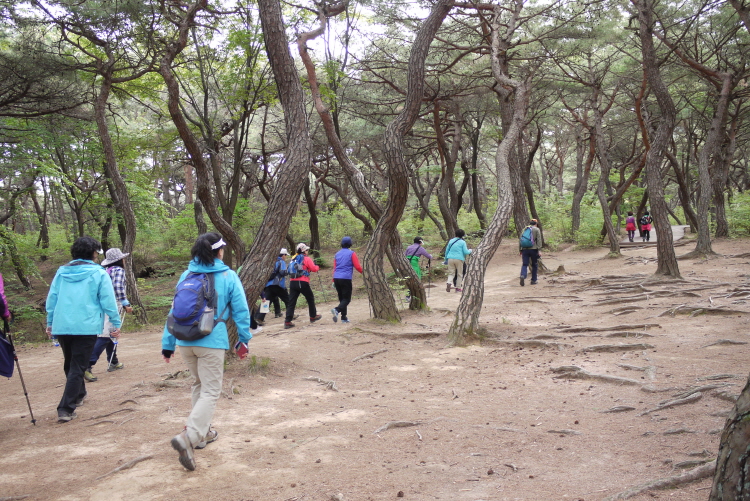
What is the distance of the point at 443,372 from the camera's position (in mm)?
6930

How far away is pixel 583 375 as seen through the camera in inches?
237

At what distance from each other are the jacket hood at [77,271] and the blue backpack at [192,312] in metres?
1.83

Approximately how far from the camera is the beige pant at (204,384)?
403 cm

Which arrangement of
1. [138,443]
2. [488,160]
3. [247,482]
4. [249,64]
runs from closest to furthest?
[247,482]
[138,443]
[249,64]
[488,160]

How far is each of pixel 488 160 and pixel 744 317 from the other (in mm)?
35954

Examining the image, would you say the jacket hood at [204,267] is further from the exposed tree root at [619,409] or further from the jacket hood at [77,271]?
the exposed tree root at [619,409]

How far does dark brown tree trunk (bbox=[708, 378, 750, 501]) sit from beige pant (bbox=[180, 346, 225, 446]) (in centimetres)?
340

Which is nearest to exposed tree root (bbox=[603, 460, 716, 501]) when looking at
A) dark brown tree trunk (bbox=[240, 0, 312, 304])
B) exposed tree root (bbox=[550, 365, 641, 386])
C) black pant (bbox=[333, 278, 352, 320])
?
exposed tree root (bbox=[550, 365, 641, 386])

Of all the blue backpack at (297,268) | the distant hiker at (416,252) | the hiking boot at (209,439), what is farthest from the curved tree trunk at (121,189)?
the hiking boot at (209,439)

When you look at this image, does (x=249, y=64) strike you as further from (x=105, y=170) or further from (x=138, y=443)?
(x=138, y=443)

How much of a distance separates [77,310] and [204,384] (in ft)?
6.66

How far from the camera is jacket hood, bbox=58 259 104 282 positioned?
5375 millimetres

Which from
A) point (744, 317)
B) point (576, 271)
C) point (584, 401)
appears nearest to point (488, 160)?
point (576, 271)

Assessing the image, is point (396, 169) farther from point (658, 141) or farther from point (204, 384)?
point (658, 141)
